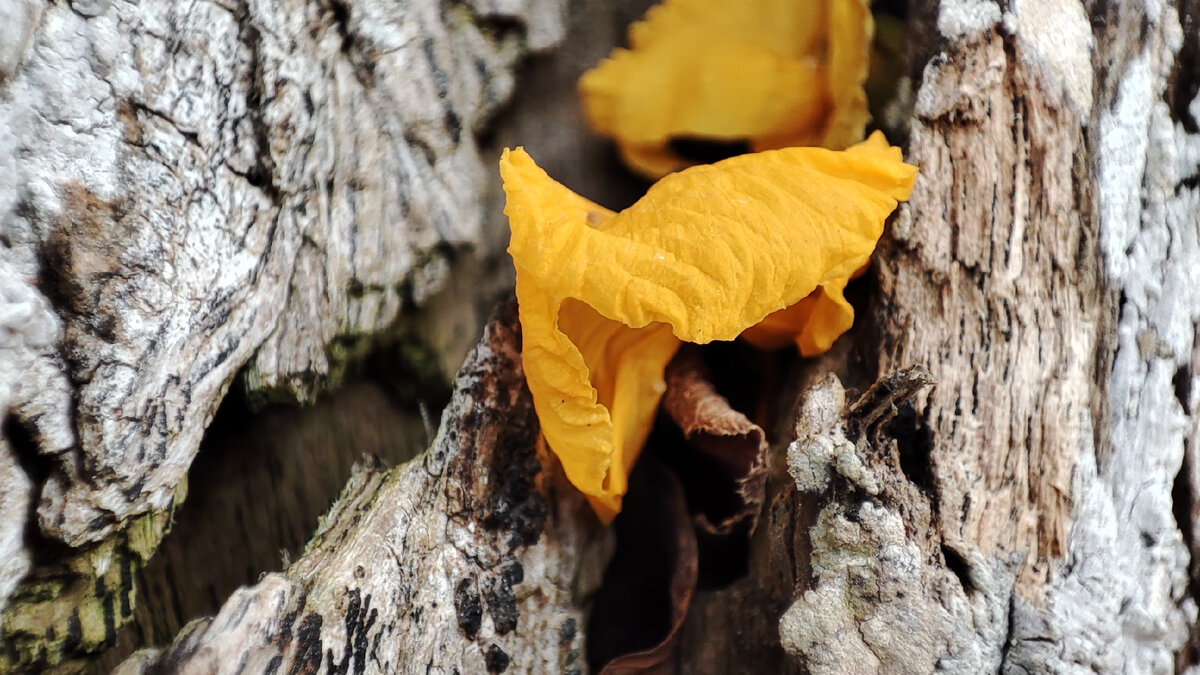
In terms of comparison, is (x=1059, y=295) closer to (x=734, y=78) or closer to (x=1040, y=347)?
(x=1040, y=347)

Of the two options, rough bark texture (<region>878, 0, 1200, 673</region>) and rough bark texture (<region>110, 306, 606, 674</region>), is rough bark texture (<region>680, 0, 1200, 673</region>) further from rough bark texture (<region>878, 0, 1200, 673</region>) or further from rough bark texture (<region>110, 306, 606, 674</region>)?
rough bark texture (<region>110, 306, 606, 674</region>)

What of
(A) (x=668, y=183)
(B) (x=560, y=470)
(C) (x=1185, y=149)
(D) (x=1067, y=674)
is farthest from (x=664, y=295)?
(C) (x=1185, y=149)

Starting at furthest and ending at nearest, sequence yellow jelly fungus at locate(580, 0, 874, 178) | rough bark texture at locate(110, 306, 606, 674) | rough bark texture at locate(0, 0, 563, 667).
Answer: yellow jelly fungus at locate(580, 0, 874, 178), rough bark texture at locate(110, 306, 606, 674), rough bark texture at locate(0, 0, 563, 667)

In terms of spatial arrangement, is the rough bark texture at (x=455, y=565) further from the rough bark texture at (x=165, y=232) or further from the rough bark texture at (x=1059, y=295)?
the rough bark texture at (x=1059, y=295)

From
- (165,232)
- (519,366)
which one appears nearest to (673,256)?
(519,366)

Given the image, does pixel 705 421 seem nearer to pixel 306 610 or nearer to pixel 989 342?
pixel 989 342

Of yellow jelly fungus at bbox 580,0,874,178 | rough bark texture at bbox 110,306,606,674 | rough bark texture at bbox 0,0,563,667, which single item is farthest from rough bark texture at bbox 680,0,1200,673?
rough bark texture at bbox 0,0,563,667

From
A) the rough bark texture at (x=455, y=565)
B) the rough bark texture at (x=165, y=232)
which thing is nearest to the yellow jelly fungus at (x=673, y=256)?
the rough bark texture at (x=455, y=565)
